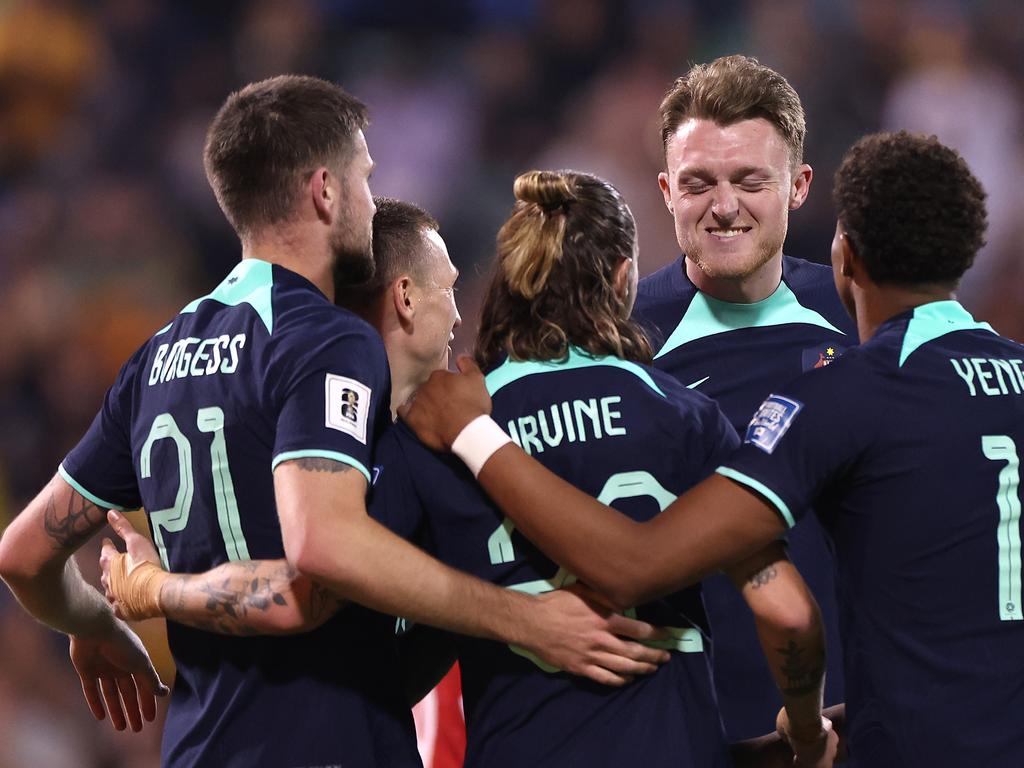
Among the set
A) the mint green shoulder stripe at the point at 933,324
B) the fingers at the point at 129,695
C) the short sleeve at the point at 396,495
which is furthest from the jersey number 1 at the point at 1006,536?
the fingers at the point at 129,695

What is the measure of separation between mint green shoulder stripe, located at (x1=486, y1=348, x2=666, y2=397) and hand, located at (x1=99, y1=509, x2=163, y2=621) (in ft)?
2.96

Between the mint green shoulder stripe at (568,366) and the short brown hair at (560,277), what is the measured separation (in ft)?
→ 0.05

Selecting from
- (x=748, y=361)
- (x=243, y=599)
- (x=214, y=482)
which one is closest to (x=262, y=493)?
(x=214, y=482)

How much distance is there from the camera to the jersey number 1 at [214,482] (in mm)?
2768

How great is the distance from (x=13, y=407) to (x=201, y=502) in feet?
18.1

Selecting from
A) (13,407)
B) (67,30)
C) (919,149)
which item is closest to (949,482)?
(919,149)

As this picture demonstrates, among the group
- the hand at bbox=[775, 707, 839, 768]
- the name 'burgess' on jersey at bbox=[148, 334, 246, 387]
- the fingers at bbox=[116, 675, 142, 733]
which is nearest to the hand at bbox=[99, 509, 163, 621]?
the name 'burgess' on jersey at bbox=[148, 334, 246, 387]

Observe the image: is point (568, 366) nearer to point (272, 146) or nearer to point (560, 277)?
point (560, 277)

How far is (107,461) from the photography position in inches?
123

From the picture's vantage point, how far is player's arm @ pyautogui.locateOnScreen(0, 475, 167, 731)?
10.5 ft

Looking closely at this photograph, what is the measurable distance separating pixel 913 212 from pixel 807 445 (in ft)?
1.77

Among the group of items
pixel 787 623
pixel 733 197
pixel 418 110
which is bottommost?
pixel 787 623

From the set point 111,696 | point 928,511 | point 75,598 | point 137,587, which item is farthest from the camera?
point 111,696

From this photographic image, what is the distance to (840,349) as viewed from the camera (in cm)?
376
